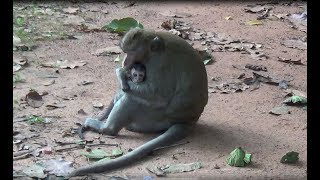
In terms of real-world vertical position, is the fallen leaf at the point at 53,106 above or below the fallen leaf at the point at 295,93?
below

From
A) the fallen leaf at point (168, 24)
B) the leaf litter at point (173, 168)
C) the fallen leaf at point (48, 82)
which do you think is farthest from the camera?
the fallen leaf at point (168, 24)

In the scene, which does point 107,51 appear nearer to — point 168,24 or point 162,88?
point 168,24

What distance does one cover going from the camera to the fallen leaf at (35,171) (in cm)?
383

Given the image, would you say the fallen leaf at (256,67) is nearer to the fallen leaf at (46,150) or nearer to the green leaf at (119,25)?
the green leaf at (119,25)

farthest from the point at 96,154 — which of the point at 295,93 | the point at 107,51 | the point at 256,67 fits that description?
the point at 256,67

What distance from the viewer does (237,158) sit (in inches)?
165

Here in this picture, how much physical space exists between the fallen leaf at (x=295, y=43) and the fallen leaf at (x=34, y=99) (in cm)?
361

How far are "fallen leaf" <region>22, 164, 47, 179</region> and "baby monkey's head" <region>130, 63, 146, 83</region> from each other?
107cm

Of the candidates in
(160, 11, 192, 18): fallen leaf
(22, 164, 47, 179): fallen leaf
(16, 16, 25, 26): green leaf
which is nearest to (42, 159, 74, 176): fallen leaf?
(22, 164, 47, 179): fallen leaf

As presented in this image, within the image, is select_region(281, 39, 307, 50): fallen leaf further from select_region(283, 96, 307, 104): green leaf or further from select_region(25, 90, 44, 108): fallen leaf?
select_region(25, 90, 44, 108): fallen leaf

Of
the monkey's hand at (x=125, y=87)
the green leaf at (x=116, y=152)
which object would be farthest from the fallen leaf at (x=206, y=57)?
the green leaf at (x=116, y=152)

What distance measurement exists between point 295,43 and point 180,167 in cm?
407
